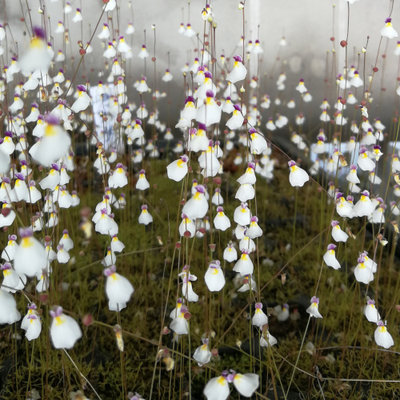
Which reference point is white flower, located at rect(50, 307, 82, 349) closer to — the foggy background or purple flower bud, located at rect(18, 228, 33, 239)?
purple flower bud, located at rect(18, 228, 33, 239)

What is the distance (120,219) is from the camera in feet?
6.36

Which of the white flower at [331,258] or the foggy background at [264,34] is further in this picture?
the foggy background at [264,34]

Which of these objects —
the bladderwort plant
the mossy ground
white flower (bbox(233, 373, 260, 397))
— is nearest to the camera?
white flower (bbox(233, 373, 260, 397))

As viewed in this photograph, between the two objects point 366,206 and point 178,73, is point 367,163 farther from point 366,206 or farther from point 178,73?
point 178,73

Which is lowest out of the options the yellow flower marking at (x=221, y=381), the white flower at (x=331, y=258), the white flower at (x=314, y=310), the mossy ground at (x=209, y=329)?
the mossy ground at (x=209, y=329)

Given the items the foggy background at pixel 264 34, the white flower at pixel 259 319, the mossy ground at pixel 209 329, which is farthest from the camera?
the foggy background at pixel 264 34

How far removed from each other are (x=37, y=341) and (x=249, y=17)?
3263 mm

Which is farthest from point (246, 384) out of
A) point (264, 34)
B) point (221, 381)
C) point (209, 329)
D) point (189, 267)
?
point (264, 34)

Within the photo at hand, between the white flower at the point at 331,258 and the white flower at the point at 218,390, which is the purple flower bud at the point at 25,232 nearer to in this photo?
the white flower at the point at 218,390


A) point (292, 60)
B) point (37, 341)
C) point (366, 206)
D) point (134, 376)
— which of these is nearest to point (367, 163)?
point (366, 206)

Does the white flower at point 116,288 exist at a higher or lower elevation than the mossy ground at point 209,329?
higher

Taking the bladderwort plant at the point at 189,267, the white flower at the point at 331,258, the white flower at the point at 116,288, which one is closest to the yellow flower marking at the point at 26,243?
the bladderwort plant at the point at 189,267

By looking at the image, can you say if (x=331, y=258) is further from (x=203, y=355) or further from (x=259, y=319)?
(x=203, y=355)

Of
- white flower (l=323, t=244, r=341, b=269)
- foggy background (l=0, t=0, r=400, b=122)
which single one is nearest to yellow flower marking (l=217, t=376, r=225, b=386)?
white flower (l=323, t=244, r=341, b=269)
